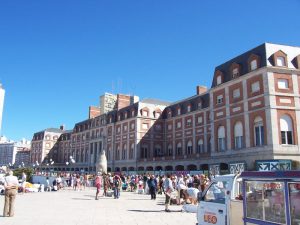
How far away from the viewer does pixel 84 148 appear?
8031 cm

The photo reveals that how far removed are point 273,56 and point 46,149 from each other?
84.8 metres

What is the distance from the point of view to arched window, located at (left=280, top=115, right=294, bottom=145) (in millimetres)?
30078

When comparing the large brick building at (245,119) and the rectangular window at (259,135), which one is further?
the rectangular window at (259,135)

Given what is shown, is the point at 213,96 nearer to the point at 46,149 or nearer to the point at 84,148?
the point at 84,148

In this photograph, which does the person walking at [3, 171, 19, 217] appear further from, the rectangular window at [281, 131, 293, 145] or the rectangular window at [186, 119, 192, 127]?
the rectangular window at [186, 119, 192, 127]

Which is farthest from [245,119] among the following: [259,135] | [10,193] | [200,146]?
[10,193]

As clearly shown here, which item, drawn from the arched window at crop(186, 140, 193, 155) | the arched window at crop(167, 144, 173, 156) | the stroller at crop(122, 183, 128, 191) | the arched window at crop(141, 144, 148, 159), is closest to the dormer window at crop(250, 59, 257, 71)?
the stroller at crop(122, 183, 128, 191)

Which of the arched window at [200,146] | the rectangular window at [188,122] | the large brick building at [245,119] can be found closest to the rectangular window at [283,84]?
the large brick building at [245,119]

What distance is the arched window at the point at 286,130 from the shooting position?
30078mm

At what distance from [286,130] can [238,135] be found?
4946 millimetres

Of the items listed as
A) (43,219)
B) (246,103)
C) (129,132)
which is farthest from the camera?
(129,132)

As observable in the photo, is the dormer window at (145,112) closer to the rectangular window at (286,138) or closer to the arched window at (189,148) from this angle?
the arched window at (189,148)

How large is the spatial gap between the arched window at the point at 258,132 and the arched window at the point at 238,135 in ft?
6.22

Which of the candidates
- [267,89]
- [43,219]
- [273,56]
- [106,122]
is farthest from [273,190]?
[106,122]
